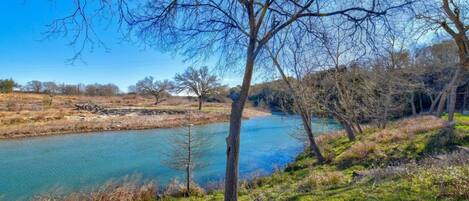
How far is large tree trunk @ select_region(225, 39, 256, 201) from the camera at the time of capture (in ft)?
13.2

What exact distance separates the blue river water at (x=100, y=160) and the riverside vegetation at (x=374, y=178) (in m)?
1.98

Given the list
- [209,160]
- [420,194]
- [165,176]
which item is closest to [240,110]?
[420,194]

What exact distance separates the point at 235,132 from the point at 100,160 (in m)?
12.5

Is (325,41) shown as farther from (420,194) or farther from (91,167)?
(91,167)

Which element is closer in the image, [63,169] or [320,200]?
[320,200]

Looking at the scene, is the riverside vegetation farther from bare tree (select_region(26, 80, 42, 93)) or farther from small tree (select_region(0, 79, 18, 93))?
bare tree (select_region(26, 80, 42, 93))

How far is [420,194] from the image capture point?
373 centimetres

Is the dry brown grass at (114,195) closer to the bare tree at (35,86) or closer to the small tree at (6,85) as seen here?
the small tree at (6,85)

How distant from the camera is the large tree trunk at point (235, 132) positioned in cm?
403

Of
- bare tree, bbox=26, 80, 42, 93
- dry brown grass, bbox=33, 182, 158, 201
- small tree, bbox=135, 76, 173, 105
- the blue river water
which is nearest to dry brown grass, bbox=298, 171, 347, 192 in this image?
the blue river water

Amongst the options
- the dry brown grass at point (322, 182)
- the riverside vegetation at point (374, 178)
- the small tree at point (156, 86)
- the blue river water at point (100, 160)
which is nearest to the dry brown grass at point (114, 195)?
the riverside vegetation at point (374, 178)

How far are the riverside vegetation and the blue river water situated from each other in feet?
6.50

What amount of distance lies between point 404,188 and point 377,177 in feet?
3.83

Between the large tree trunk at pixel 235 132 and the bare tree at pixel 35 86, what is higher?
the bare tree at pixel 35 86
